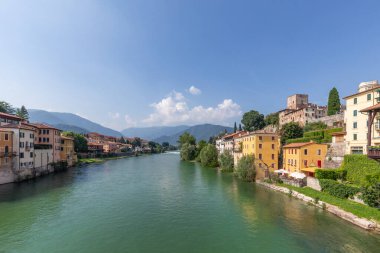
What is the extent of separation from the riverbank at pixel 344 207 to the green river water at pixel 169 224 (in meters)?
0.98

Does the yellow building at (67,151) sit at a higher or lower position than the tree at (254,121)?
lower

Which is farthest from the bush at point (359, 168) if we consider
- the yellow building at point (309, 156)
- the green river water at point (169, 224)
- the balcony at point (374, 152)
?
the yellow building at point (309, 156)

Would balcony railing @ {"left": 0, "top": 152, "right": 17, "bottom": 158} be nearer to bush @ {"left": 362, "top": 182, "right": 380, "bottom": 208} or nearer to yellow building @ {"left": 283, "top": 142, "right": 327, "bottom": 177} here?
yellow building @ {"left": 283, "top": 142, "right": 327, "bottom": 177}

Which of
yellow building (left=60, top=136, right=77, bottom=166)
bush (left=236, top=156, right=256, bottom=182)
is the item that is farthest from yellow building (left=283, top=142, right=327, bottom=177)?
yellow building (left=60, top=136, right=77, bottom=166)

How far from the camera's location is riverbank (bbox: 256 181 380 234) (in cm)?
2265

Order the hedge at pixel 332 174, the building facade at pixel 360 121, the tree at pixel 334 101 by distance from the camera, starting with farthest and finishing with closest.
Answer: the tree at pixel 334 101 < the hedge at pixel 332 174 < the building facade at pixel 360 121

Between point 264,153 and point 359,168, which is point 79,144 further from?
point 359,168

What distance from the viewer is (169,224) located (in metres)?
24.9

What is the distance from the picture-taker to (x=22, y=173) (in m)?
48.7

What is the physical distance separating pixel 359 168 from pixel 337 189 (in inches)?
162

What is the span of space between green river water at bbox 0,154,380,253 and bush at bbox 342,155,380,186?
7.35 m

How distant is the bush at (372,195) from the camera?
80.5 feet

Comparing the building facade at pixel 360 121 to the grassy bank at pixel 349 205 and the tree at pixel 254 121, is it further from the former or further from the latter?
the tree at pixel 254 121

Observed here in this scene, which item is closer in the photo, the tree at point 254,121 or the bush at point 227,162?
the bush at point 227,162
